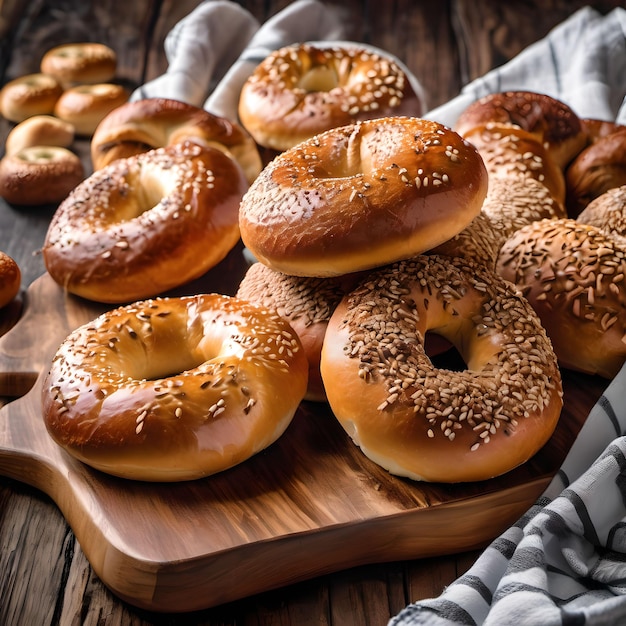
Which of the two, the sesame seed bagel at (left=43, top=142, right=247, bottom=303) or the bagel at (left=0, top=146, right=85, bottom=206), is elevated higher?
the sesame seed bagel at (left=43, top=142, right=247, bottom=303)

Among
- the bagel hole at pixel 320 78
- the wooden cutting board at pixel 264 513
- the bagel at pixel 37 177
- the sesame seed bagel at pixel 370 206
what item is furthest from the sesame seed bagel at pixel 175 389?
the bagel hole at pixel 320 78

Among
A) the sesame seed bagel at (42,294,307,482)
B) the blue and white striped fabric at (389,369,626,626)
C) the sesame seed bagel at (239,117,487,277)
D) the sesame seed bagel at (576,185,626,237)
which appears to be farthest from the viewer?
the sesame seed bagel at (576,185,626,237)

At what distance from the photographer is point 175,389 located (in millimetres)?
1601

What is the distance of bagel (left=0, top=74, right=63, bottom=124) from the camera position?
2.99 m

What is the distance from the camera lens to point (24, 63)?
3.40 m

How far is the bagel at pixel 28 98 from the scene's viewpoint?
299 cm

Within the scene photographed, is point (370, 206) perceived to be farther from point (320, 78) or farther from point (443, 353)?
→ point (320, 78)

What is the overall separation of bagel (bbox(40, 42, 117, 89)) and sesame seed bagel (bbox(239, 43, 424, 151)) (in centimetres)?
75

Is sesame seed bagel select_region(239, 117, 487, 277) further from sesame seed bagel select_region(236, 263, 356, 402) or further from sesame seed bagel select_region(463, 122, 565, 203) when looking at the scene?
sesame seed bagel select_region(463, 122, 565, 203)

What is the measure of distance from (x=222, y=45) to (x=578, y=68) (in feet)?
4.24

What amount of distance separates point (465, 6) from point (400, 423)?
2.75m

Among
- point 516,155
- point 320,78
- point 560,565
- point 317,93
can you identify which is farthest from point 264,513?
point 320,78

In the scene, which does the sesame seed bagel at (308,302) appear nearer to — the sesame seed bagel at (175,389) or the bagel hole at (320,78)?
the sesame seed bagel at (175,389)

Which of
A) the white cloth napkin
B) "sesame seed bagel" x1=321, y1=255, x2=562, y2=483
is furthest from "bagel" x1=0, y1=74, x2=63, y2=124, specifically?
the white cloth napkin
